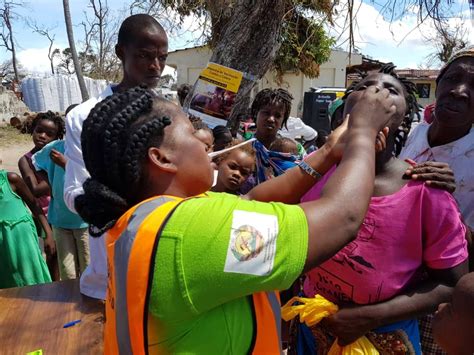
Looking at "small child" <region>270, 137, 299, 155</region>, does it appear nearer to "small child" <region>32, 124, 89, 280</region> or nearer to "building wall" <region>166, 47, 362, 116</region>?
"small child" <region>32, 124, 89, 280</region>

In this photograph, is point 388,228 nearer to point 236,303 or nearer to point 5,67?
point 236,303

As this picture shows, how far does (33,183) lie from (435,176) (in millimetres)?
3318

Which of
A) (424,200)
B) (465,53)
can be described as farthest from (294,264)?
(465,53)

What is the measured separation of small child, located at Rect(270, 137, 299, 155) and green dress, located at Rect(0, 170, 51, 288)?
1.90m

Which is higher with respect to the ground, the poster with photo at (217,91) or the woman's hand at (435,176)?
the poster with photo at (217,91)

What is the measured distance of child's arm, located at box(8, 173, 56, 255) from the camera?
9.73 feet

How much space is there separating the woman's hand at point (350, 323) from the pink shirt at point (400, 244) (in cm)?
4

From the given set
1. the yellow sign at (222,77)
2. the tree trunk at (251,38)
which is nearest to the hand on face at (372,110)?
the yellow sign at (222,77)

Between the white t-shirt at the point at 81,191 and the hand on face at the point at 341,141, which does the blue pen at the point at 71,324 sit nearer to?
the white t-shirt at the point at 81,191

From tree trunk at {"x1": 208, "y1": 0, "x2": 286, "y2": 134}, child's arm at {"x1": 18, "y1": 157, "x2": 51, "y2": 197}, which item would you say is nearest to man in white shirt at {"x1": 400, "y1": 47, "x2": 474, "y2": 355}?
tree trunk at {"x1": 208, "y1": 0, "x2": 286, "y2": 134}

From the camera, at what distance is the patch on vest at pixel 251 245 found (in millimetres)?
784

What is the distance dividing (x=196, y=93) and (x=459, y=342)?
2750mm

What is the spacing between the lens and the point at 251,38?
355 centimetres

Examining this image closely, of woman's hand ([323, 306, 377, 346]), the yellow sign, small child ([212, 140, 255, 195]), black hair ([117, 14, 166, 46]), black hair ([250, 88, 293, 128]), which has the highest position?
black hair ([117, 14, 166, 46])
